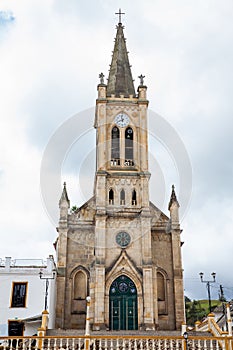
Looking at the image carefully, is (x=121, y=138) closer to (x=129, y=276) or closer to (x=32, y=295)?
(x=129, y=276)

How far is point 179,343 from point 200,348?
5.11ft

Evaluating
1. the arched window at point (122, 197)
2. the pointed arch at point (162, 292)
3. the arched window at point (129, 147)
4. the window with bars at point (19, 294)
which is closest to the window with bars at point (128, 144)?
the arched window at point (129, 147)

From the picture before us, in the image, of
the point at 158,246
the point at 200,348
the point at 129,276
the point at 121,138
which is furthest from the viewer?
the point at 121,138

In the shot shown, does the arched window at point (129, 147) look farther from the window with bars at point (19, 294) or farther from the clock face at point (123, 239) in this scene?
the window with bars at point (19, 294)

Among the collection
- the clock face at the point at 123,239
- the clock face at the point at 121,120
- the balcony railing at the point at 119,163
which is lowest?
the clock face at the point at 123,239

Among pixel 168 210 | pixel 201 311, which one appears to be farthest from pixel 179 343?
pixel 201 311

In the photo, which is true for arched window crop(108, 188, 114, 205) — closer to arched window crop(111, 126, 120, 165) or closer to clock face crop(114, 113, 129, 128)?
arched window crop(111, 126, 120, 165)

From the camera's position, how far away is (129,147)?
41531mm

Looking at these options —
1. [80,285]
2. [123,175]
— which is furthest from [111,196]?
[80,285]

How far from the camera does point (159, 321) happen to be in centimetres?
3597

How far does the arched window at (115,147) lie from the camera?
4075 cm

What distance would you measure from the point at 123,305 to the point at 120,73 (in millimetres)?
24300

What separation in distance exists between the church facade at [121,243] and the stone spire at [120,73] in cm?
129

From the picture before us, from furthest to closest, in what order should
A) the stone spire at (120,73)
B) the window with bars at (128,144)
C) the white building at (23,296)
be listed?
the stone spire at (120,73) < the window with bars at (128,144) < the white building at (23,296)
